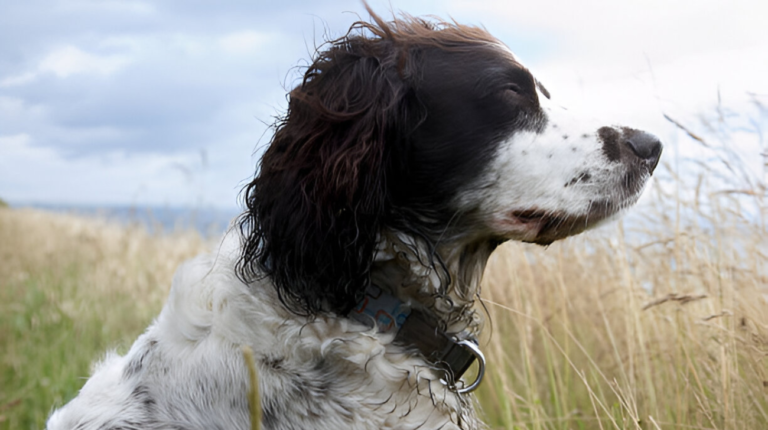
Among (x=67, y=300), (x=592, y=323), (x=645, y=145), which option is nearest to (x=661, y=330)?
(x=592, y=323)

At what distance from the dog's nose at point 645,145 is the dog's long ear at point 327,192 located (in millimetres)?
826

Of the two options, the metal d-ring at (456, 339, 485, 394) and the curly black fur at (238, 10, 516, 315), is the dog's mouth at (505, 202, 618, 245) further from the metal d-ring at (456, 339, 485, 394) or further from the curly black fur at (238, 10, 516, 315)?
the metal d-ring at (456, 339, 485, 394)

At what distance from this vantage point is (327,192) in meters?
2.23

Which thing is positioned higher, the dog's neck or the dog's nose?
the dog's nose

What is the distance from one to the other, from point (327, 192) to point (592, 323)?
9.07 feet

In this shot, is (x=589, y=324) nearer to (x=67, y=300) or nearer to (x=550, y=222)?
(x=550, y=222)

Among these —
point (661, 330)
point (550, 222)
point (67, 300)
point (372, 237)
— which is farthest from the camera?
point (67, 300)

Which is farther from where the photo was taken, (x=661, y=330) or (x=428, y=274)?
(x=661, y=330)

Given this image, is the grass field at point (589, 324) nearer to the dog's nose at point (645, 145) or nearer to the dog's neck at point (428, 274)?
the dog's neck at point (428, 274)

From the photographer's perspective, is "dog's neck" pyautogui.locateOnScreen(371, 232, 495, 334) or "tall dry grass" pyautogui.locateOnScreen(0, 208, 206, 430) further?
"tall dry grass" pyautogui.locateOnScreen(0, 208, 206, 430)

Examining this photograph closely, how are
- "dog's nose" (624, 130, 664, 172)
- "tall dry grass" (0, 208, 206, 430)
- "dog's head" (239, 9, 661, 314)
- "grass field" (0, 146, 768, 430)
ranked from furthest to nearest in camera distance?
"tall dry grass" (0, 208, 206, 430), "grass field" (0, 146, 768, 430), "dog's nose" (624, 130, 664, 172), "dog's head" (239, 9, 661, 314)

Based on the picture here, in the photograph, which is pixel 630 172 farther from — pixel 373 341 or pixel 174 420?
pixel 174 420

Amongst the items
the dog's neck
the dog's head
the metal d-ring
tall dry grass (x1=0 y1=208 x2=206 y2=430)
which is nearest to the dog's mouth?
the dog's head

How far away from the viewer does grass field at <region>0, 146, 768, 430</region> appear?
2.82 metres
